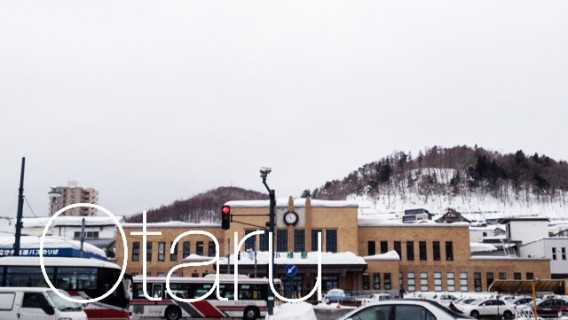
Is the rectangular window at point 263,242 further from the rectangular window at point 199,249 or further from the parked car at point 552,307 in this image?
the parked car at point 552,307

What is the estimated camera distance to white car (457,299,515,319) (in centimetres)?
3650

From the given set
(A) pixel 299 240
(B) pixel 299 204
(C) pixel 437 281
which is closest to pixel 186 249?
(A) pixel 299 240

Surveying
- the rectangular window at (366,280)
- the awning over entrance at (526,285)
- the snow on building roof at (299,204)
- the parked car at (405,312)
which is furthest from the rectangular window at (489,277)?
the parked car at (405,312)

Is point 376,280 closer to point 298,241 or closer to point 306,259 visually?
point 306,259

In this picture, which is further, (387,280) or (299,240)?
(299,240)

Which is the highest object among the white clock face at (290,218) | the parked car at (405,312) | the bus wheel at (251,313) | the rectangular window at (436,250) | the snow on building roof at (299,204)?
the snow on building roof at (299,204)

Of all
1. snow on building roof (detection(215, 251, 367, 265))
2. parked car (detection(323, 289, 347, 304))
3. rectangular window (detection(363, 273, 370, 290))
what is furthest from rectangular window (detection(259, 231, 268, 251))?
parked car (detection(323, 289, 347, 304))

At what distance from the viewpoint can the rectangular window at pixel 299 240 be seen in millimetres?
61719

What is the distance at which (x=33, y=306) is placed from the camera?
18.3m

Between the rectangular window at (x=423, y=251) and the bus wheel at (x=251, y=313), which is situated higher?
the rectangular window at (x=423, y=251)

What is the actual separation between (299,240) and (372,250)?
7795mm

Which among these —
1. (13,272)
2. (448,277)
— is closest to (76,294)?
(13,272)

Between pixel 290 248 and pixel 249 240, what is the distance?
4.24 m

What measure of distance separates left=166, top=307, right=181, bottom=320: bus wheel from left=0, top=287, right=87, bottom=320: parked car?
13122 mm
